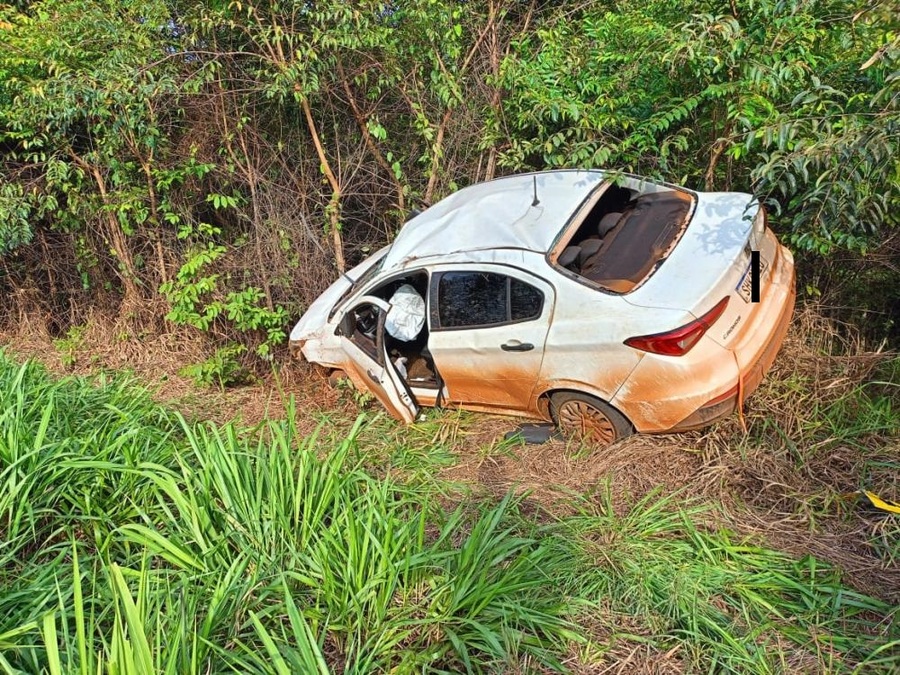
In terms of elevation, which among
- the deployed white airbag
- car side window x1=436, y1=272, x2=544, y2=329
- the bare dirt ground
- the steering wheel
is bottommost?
the bare dirt ground

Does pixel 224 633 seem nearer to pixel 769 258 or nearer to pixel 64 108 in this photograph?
pixel 769 258

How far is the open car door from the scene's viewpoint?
4574 mm

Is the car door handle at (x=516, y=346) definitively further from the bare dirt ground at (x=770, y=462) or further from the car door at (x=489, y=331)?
the bare dirt ground at (x=770, y=462)

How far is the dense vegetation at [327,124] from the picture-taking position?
4.22m

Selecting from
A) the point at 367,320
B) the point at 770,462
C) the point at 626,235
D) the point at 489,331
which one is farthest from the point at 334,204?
the point at 770,462

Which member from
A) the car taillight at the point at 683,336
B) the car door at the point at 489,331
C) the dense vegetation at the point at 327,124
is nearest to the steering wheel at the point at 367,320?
the car door at the point at 489,331

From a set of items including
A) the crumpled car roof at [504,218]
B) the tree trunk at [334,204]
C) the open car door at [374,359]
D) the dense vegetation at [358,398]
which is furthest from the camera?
the tree trunk at [334,204]

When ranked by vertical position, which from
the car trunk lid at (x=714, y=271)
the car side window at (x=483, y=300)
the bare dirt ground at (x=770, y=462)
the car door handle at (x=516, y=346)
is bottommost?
the bare dirt ground at (x=770, y=462)

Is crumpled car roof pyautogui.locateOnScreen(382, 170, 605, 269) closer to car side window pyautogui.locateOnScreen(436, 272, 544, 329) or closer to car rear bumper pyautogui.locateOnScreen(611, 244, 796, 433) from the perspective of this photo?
car side window pyautogui.locateOnScreen(436, 272, 544, 329)

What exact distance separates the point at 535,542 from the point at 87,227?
280 inches

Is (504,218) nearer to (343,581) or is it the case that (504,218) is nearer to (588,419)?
(588,419)

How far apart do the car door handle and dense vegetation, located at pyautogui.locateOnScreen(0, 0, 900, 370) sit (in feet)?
5.59

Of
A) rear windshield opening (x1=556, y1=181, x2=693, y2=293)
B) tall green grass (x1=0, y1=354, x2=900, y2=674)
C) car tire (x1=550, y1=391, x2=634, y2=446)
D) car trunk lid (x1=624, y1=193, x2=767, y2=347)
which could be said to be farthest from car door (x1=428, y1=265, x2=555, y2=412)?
tall green grass (x1=0, y1=354, x2=900, y2=674)

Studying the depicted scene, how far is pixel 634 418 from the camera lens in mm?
3639
